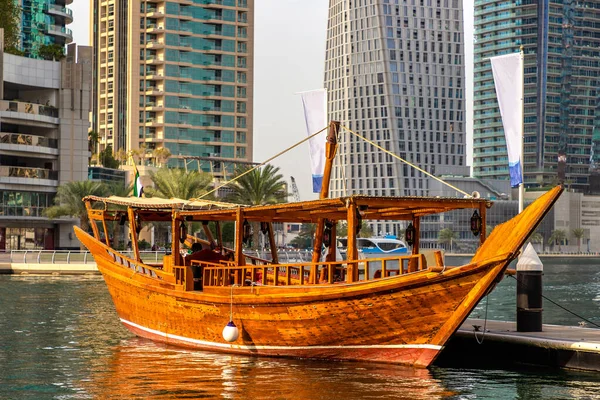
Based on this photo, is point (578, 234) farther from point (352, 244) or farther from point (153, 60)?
point (352, 244)

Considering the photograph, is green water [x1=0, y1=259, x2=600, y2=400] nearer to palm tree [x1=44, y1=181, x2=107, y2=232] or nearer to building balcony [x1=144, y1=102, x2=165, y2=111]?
palm tree [x1=44, y1=181, x2=107, y2=232]

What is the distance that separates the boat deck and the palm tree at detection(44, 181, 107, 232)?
171ft

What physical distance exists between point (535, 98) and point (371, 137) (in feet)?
126

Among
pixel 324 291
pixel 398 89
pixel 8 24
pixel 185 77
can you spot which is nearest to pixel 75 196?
pixel 8 24

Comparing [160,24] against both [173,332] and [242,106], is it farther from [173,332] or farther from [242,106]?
[173,332]

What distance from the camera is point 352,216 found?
19.7 m

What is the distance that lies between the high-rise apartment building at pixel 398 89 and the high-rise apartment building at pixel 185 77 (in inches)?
1744

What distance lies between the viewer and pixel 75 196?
7294 cm

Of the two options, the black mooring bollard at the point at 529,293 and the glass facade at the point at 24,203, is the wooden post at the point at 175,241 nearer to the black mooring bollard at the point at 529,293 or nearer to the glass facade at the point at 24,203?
the black mooring bollard at the point at 529,293

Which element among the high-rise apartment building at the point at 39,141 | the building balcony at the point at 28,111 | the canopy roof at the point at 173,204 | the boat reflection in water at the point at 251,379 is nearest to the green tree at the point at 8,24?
the high-rise apartment building at the point at 39,141

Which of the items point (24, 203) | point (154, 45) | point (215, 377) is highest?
point (154, 45)

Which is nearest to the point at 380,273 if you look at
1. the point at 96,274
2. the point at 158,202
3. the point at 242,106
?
the point at 158,202

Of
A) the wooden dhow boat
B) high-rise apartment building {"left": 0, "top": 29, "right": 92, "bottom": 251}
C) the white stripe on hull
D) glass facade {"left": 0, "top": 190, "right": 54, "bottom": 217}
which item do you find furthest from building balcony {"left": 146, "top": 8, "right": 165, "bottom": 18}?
the white stripe on hull

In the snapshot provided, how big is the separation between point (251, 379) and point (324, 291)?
7.17 feet
